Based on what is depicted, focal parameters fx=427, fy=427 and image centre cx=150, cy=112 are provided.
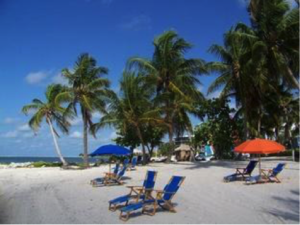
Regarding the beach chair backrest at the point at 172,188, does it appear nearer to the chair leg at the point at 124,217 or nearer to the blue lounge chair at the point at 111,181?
the chair leg at the point at 124,217

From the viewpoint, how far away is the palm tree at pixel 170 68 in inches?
1318

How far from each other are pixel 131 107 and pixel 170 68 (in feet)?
14.8

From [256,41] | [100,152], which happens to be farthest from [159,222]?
[256,41]

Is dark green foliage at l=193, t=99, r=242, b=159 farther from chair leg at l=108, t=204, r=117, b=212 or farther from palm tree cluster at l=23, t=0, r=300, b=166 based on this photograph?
chair leg at l=108, t=204, r=117, b=212

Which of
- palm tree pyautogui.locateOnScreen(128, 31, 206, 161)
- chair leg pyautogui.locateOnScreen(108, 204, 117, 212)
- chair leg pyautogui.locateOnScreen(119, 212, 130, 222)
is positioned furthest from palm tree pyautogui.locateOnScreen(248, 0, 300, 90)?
chair leg pyautogui.locateOnScreen(119, 212, 130, 222)

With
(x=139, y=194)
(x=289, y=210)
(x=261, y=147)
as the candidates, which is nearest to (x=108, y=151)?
(x=261, y=147)

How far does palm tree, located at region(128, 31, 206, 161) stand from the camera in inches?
1318

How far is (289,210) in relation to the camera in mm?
10633

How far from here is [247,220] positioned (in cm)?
938

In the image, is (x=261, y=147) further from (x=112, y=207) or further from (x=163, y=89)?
(x=163, y=89)

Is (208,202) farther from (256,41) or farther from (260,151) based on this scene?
(256,41)

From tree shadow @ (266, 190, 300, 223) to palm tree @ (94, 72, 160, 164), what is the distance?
20.2 meters

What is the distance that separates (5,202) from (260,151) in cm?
957

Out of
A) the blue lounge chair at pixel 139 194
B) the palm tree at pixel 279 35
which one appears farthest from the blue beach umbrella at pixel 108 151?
the palm tree at pixel 279 35
